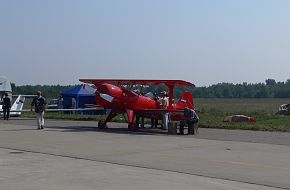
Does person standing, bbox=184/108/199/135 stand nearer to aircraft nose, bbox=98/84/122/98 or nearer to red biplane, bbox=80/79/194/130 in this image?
red biplane, bbox=80/79/194/130

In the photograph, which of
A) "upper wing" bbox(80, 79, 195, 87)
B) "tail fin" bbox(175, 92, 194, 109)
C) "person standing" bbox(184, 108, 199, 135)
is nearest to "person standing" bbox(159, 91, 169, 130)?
"tail fin" bbox(175, 92, 194, 109)

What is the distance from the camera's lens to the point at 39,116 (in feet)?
76.6

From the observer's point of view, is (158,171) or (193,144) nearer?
(158,171)

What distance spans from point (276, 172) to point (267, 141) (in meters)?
7.58

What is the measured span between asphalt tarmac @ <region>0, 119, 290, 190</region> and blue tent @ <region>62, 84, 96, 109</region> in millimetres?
25114

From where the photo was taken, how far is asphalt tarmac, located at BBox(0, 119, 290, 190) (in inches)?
378

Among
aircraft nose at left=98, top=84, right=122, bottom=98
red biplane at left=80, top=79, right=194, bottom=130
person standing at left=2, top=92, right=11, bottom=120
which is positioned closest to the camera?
red biplane at left=80, top=79, right=194, bottom=130

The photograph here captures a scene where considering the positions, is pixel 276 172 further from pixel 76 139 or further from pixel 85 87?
pixel 85 87

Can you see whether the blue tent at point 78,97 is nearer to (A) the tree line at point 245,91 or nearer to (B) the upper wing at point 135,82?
(B) the upper wing at point 135,82

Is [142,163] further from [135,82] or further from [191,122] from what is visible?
[135,82]

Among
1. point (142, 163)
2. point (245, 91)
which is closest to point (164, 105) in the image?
point (142, 163)

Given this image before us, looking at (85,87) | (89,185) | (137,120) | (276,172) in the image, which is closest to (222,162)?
(276,172)

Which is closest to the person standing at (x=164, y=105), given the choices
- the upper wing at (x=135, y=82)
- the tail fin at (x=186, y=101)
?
the tail fin at (x=186, y=101)

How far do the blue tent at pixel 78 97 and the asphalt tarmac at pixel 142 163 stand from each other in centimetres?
2511
